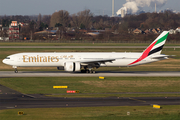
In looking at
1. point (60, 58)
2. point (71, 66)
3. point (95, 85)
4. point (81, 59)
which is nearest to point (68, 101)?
point (95, 85)

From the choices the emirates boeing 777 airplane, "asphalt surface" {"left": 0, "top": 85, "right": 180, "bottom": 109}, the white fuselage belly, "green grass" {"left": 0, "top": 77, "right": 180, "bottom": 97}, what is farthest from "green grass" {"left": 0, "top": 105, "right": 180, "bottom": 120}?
the white fuselage belly

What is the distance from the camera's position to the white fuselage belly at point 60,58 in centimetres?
4919

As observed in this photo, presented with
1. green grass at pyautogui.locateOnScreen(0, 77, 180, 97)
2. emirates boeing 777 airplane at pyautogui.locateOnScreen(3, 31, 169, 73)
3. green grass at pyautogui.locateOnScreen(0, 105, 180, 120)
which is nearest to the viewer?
green grass at pyautogui.locateOnScreen(0, 105, 180, 120)

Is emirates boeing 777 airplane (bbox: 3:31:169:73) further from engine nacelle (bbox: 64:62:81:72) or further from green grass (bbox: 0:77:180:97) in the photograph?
green grass (bbox: 0:77:180:97)

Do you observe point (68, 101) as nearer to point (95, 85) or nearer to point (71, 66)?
point (95, 85)

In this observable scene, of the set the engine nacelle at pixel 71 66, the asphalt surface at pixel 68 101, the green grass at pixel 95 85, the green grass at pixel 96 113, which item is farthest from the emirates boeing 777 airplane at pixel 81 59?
the green grass at pixel 96 113

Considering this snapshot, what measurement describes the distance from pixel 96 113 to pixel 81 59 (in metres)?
25.9

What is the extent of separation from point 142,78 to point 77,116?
22993 mm

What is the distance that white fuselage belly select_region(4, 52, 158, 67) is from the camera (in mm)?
49188

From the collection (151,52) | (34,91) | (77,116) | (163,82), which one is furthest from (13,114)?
(151,52)

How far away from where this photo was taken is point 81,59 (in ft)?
166

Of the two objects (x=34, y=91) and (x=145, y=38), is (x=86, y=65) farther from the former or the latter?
(x=145, y=38)

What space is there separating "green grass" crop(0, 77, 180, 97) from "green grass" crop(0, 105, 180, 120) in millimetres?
6559

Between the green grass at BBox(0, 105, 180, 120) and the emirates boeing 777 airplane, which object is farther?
the emirates boeing 777 airplane
